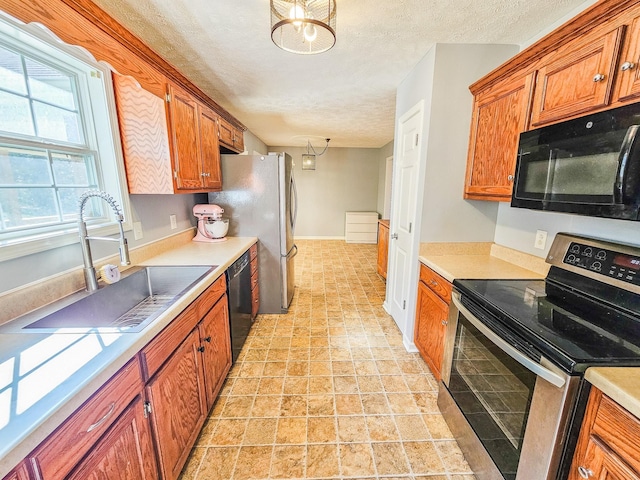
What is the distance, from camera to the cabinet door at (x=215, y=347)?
1552mm

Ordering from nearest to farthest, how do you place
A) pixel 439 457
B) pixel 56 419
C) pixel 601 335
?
1. pixel 56 419
2. pixel 601 335
3. pixel 439 457

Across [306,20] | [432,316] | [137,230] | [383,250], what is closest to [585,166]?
[432,316]

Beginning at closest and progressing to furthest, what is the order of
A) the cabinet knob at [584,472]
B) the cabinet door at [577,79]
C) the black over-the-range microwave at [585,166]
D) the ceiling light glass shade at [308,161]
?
1. the cabinet knob at [584,472]
2. the black over-the-range microwave at [585,166]
3. the cabinet door at [577,79]
4. the ceiling light glass shade at [308,161]

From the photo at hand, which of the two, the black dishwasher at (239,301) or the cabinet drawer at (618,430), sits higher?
the cabinet drawer at (618,430)

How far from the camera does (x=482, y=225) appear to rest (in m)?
2.14

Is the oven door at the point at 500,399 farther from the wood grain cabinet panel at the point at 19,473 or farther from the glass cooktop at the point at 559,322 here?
the wood grain cabinet panel at the point at 19,473

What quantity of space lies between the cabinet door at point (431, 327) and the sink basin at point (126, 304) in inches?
60.4

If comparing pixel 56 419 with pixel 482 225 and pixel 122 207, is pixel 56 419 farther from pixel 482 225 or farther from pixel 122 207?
pixel 482 225

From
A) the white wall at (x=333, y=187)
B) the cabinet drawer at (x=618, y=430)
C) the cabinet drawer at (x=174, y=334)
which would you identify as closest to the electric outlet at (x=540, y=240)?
the cabinet drawer at (x=618, y=430)

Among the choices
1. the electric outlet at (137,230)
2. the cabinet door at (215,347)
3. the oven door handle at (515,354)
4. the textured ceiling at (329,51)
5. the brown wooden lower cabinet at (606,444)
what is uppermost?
the textured ceiling at (329,51)

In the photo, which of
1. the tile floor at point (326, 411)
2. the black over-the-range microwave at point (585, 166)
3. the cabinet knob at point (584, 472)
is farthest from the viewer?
the tile floor at point (326, 411)

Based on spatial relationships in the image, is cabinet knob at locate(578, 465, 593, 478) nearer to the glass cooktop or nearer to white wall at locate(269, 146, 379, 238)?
the glass cooktop

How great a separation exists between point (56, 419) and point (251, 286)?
2013mm

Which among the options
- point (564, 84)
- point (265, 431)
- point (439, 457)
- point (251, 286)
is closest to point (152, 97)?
point (251, 286)
